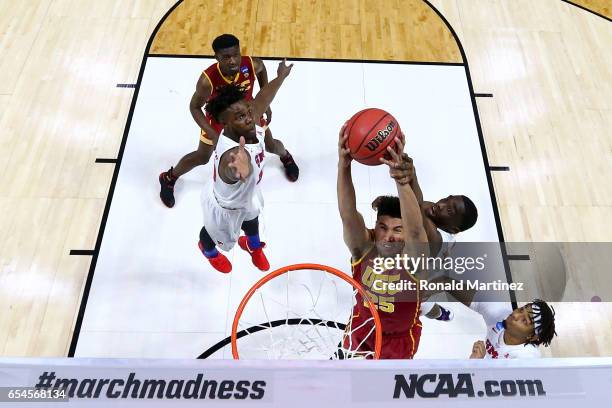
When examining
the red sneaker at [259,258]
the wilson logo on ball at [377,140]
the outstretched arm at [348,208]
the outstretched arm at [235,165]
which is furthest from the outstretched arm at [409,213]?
the red sneaker at [259,258]

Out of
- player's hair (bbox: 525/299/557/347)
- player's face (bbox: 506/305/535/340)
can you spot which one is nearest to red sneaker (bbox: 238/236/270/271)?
player's face (bbox: 506/305/535/340)

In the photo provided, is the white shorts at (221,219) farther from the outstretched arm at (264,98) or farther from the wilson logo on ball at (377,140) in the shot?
the wilson logo on ball at (377,140)

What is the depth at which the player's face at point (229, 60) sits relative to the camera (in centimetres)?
360

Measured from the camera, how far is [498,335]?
3.23 meters

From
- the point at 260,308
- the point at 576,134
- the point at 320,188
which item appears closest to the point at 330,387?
the point at 260,308

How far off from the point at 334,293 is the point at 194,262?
90 cm

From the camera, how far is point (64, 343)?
336 centimetres

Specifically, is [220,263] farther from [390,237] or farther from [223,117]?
[390,237]

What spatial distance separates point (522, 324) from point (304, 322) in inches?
45.1

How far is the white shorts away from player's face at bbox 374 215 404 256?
3.15 feet

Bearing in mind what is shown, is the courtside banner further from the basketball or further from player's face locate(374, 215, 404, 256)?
the basketball

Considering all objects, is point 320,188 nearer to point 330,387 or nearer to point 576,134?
point 576,134

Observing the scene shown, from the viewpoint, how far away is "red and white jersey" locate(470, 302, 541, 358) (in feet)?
10.2

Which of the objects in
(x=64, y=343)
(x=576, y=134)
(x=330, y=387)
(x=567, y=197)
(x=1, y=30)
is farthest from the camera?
(x=1, y=30)
